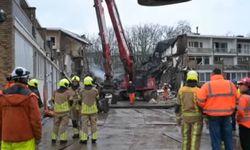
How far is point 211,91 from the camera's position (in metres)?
9.64

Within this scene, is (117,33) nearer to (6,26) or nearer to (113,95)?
(113,95)

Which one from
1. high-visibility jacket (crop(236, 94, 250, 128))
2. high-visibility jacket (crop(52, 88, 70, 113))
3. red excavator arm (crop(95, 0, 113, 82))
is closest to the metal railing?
red excavator arm (crop(95, 0, 113, 82))

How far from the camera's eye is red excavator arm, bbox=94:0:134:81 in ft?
106

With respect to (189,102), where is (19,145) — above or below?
below

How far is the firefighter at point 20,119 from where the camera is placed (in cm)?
657

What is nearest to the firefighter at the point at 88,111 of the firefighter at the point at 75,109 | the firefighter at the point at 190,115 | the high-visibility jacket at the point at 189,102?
the firefighter at the point at 75,109

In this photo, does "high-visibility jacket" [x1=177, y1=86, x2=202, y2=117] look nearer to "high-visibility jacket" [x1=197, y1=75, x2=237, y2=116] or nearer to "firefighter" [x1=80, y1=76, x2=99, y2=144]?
"high-visibility jacket" [x1=197, y1=75, x2=237, y2=116]

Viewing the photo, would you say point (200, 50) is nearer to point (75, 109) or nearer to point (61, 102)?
point (75, 109)

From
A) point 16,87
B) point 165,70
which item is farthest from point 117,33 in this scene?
point 16,87

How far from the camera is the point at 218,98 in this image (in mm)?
9617

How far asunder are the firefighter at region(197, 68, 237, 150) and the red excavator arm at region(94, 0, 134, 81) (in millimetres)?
22828

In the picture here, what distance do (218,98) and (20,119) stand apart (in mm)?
4271

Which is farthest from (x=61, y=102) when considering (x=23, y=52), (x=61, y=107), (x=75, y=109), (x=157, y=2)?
(x=157, y=2)

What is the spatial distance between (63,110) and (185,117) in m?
4.84
